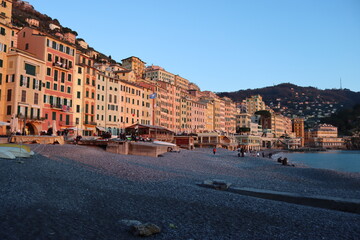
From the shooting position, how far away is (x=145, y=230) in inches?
356

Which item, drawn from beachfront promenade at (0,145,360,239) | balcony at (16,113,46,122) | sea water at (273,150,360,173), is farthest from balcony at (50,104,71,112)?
sea water at (273,150,360,173)

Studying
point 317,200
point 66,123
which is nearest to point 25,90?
point 66,123

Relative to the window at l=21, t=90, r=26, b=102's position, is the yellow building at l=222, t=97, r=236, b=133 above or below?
above

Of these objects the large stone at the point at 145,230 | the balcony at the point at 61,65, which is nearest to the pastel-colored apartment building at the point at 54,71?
the balcony at the point at 61,65

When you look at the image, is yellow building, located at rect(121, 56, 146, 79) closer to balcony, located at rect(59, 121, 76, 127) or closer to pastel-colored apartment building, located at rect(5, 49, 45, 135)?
balcony, located at rect(59, 121, 76, 127)

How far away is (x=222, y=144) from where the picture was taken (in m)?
106

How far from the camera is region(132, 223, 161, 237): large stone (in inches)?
353

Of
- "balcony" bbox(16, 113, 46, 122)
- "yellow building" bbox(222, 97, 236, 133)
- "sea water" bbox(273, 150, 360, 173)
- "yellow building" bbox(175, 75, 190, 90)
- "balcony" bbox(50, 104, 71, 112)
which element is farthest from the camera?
"yellow building" bbox(175, 75, 190, 90)

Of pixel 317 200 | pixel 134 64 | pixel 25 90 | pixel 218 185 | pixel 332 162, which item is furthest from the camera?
pixel 134 64

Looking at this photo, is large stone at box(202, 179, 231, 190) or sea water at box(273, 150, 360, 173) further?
sea water at box(273, 150, 360, 173)

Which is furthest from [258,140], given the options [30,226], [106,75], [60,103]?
[30,226]

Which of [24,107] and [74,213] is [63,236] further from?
[24,107]

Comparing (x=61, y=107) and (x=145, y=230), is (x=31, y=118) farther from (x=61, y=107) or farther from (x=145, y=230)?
(x=145, y=230)

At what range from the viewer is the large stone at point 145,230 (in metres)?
8.98
